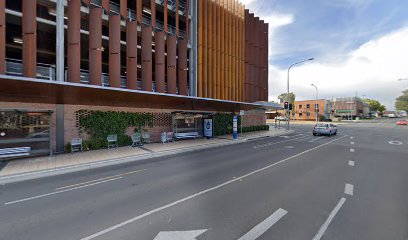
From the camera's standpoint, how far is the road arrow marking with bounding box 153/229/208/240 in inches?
137

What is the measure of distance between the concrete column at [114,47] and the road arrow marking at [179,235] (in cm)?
1364

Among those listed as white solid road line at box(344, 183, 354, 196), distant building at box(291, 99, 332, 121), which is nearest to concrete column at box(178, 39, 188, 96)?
white solid road line at box(344, 183, 354, 196)

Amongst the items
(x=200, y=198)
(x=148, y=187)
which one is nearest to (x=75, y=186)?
(x=148, y=187)

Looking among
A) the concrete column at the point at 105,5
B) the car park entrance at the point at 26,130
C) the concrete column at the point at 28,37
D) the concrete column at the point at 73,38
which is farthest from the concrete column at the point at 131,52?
the car park entrance at the point at 26,130

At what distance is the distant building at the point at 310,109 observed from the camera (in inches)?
2549

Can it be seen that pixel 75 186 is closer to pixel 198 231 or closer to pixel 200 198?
pixel 200 198

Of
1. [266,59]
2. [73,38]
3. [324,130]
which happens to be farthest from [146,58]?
[266,59]

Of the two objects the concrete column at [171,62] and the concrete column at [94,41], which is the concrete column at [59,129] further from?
the concrete column at [171,62]

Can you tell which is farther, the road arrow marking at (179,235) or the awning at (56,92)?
the awning at (56,92)

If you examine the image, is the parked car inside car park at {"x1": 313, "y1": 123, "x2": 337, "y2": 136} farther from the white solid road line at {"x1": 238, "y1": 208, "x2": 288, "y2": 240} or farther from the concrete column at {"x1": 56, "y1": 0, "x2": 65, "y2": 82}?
the concrete column at {"x1": 56, "y1": 0, "x2": 65, "y2": 82}

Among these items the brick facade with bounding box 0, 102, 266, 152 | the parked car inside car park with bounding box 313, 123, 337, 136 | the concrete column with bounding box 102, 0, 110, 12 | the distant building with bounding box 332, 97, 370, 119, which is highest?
the concrete column with bounding box 102, 0, 110, 12

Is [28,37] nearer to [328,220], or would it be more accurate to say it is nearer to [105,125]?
[105,125]

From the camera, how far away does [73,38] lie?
1260 centimetres

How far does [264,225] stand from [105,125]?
1361 centimetres
